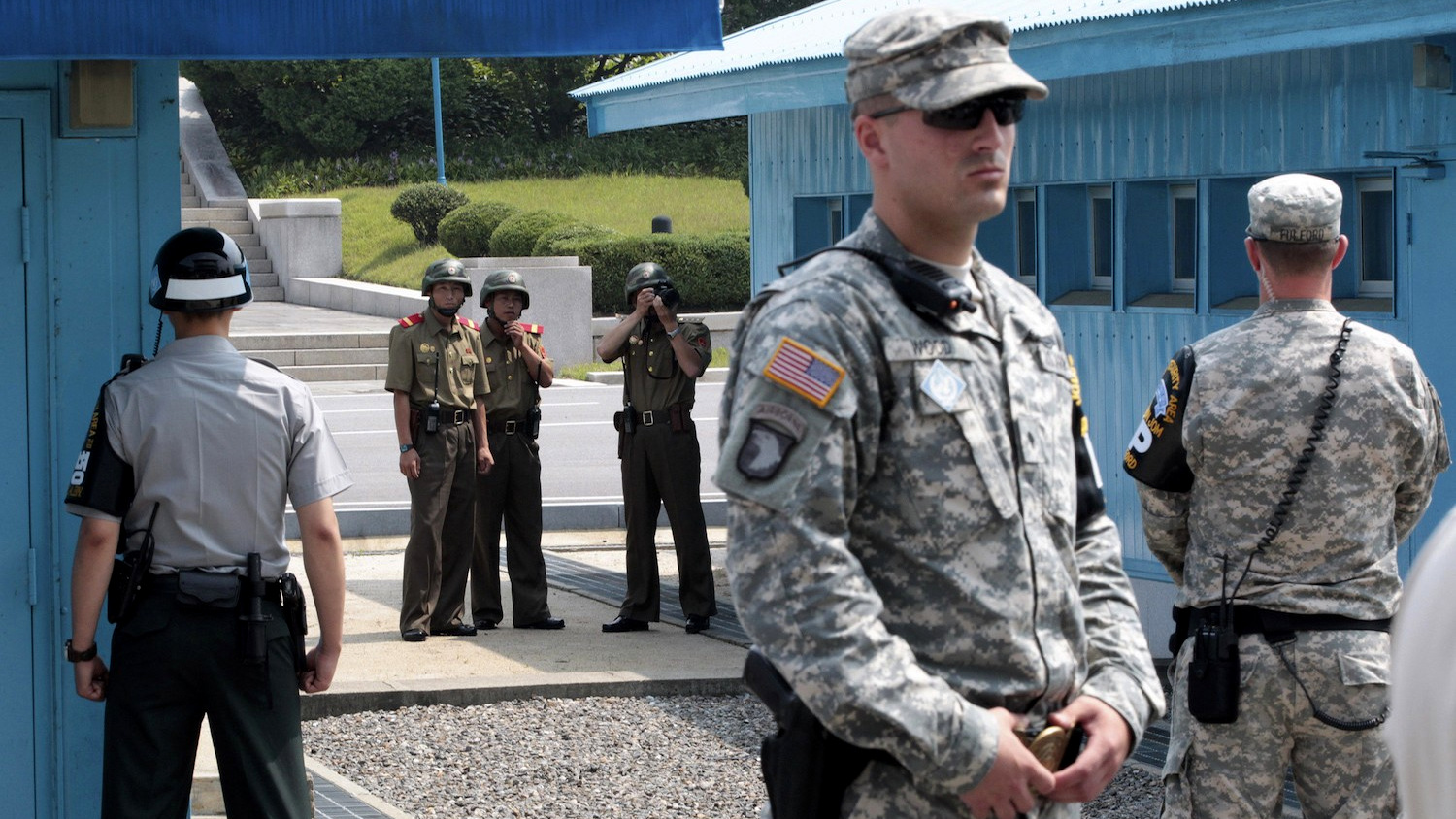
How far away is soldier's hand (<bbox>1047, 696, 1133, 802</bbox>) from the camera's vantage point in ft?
8.34

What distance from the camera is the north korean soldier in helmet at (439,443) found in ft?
33.1

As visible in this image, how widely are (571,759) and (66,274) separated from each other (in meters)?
3.28

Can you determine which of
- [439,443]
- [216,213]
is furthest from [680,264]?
[439,443]

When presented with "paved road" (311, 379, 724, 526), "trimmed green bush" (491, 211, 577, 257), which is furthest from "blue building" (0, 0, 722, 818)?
"trimmed green bush" (491, 211, 577, 257)

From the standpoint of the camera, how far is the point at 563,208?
1529 inches

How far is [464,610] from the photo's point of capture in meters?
11.2

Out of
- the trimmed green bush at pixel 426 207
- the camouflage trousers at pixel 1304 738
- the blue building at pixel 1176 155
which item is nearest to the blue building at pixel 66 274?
the camouflage trousers at pixel 1304 738

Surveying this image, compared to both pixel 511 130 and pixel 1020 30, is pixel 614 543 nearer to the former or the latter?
pixel 1020 30

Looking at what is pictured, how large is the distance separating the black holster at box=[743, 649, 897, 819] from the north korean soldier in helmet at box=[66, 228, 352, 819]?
2162 mm

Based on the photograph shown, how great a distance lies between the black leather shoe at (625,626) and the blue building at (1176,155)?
2817 mm

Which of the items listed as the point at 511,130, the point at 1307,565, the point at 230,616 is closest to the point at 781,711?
the point at 1307,565

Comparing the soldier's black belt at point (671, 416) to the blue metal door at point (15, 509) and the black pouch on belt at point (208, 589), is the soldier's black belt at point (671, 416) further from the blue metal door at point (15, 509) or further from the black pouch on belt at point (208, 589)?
the black pouch on belt at point (208, 589)

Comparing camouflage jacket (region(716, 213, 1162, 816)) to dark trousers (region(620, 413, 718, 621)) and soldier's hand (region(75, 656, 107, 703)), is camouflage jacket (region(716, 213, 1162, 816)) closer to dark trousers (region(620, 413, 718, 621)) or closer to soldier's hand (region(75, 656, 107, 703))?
soldier's hand (region(75, 656, 107, 703))

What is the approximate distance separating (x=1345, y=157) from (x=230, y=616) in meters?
5.08
